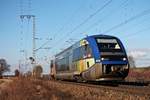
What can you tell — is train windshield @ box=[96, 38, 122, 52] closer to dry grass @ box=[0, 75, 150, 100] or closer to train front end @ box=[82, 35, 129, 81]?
train front end @ box=[82, 35, 129, 81]

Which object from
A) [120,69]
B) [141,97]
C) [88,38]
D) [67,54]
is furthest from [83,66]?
[141,97]

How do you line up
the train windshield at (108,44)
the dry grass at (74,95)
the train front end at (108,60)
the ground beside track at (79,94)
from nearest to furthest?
the ground beside track at (79,94) → the dry grass at (74,95) → the train front end at (108,60) → the train windshield at (108,44)

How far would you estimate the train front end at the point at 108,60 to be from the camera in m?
25.4

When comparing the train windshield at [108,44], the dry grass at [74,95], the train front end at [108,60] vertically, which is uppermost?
the train windshield at [108,44]

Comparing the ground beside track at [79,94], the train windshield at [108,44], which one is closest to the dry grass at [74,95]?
the ground beside track at [79,94]

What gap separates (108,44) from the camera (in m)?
27.1

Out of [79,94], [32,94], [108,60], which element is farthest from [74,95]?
[108,60]

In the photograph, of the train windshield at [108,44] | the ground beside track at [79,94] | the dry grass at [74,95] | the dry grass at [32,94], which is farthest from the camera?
the train windshield at [108,44]

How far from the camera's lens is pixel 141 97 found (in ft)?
52.2

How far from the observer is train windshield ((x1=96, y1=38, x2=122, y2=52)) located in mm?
26475

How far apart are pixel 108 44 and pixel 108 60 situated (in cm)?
190

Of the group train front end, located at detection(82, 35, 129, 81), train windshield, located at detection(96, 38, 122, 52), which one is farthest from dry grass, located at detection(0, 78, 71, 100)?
train windshield, located at detection(96, 38, 122, 52)

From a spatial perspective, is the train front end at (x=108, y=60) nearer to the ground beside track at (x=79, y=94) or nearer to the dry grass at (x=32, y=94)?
the ground beside track at (x=79, y=94)

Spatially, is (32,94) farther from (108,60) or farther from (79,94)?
(108,60)
